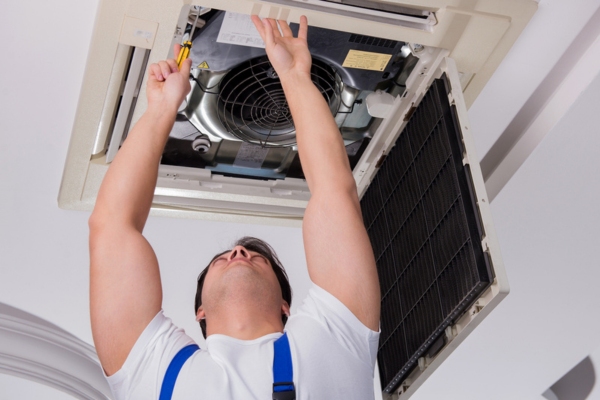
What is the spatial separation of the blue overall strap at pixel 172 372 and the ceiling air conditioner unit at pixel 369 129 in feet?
2.44

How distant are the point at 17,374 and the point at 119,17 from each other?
169 centimetres

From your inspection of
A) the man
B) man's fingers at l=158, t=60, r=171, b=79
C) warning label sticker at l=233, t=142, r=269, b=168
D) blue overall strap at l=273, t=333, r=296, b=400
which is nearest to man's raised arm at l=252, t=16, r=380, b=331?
the man

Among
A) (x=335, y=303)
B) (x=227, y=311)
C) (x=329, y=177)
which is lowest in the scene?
(x=227, y=311)


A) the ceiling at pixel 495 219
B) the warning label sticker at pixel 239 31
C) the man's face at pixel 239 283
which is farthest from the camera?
the ceiling at pixel 495 219

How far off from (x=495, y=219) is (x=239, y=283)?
1.26m

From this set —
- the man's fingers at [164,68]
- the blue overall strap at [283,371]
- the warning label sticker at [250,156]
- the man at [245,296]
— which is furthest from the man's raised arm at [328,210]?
the warning label sticker at [250,156]

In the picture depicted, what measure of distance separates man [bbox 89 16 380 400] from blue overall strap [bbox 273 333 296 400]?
0.01 m

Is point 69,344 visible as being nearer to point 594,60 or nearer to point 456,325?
point 456,325

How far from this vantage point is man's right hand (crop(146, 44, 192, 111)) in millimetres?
1755

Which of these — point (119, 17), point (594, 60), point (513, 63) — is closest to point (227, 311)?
point (119, 17)

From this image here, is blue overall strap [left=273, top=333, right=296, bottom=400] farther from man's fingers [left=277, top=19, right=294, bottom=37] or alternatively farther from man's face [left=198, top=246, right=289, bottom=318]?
man's fingers [left=277, top=19, right=294, bottom=37]

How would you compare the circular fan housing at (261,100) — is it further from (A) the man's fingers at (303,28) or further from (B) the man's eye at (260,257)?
(B) the man's eye at (260,257)

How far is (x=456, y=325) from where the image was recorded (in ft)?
6.36

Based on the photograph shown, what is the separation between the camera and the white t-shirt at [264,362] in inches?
55.8
